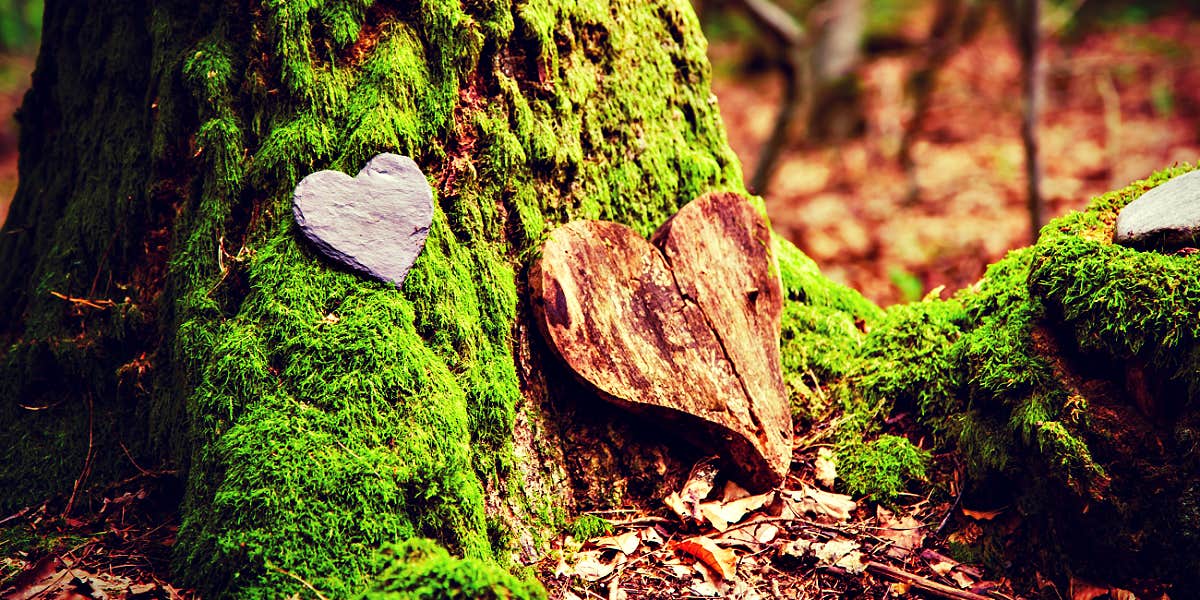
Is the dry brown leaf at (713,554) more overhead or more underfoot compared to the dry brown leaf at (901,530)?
more underfoot

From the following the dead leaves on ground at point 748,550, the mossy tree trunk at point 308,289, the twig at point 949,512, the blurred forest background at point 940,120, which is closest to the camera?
the mossy tree trunk at point 308,289

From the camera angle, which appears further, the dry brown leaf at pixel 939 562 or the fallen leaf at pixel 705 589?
the dry brown leaf at pixel 939 562

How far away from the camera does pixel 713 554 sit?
8.34 ft

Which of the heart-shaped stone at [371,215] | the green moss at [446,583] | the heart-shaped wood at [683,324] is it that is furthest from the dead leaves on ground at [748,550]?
the heart-shaped stone at [371,215]

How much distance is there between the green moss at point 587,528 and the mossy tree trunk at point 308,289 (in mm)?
81

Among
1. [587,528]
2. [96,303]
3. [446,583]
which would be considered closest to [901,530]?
[587,528]

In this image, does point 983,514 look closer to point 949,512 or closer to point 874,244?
point 949,512

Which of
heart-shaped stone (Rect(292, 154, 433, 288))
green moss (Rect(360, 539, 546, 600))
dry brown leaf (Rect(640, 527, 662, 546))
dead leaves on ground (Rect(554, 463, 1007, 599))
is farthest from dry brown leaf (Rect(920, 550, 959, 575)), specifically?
heart-shaped stone (Rect(292, 154, 433, 288))

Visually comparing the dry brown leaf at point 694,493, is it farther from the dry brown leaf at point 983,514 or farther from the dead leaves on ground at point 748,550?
the dry brown leaf at point 983,514

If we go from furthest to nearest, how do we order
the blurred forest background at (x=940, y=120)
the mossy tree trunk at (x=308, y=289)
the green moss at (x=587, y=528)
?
1. the blurred forest background at (x=940, y=120)
2. the green moss at (x=587, y=528)
3. the mossy tree trunk at (x=308, y=289)

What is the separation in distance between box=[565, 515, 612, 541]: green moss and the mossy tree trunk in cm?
8

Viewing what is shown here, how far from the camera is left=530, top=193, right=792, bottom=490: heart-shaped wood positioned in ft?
8.68

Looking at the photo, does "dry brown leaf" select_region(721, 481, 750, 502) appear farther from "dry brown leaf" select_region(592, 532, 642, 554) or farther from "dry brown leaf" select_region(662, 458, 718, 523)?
"dry brown leaf" select_region(592, 532, 642, 554)

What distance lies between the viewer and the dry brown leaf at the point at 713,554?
2.52 metres
